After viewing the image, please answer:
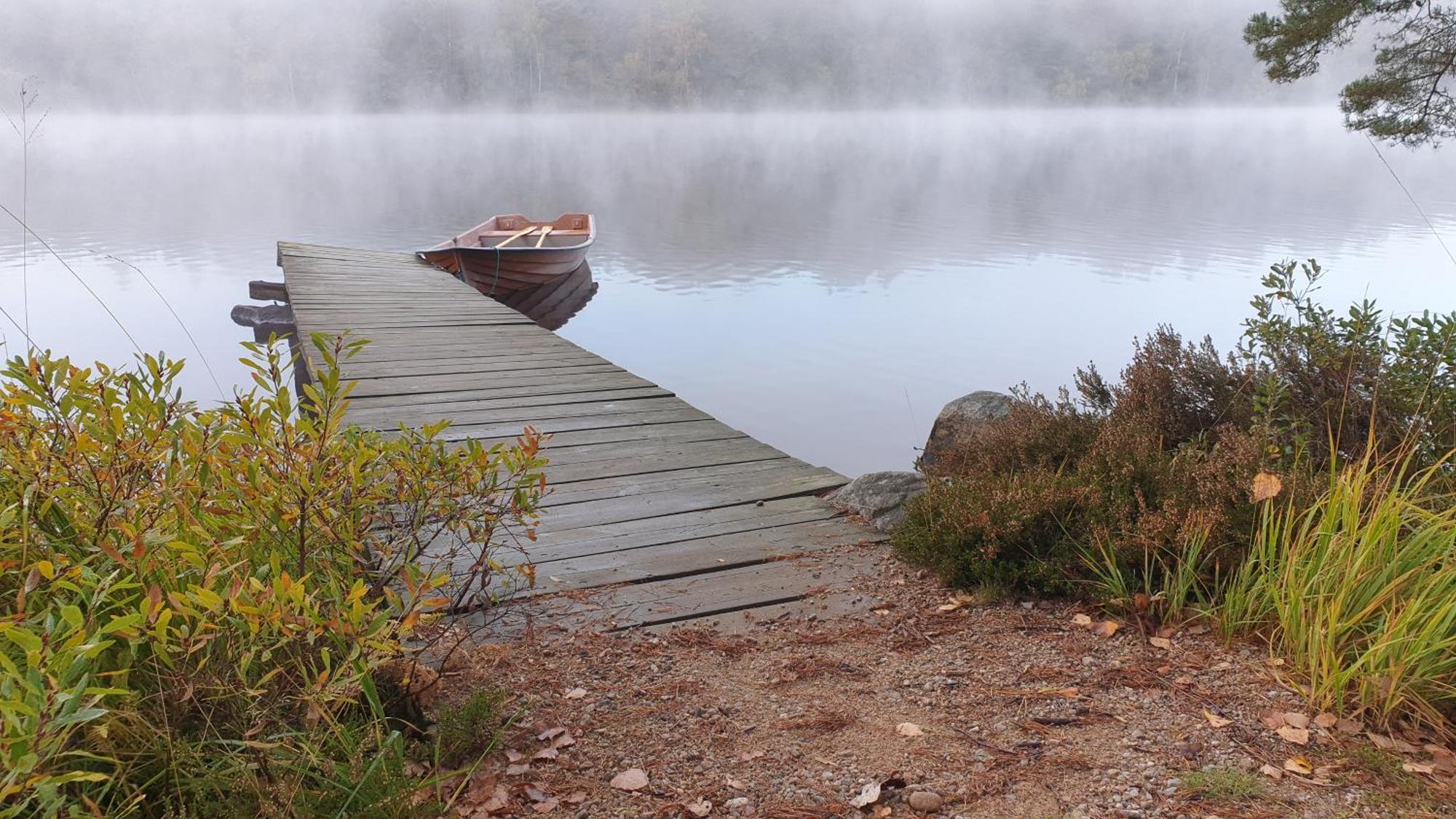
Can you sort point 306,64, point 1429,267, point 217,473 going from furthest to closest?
point 306,64 < point 1429,267 < point 217,473

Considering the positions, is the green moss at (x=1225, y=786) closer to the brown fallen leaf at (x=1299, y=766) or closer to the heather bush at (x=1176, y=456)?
the brown fallen leaf at (x=1299, y=766)

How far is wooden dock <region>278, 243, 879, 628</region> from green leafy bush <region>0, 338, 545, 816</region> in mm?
1081

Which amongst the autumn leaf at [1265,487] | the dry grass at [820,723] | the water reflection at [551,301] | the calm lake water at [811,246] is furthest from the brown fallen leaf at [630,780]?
the water reflection at [551,301]

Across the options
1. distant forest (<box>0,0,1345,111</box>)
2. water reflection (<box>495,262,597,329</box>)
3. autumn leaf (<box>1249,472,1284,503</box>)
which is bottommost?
water reflection (<box>495,262,597,329</box>)

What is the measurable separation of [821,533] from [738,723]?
149 centimetres

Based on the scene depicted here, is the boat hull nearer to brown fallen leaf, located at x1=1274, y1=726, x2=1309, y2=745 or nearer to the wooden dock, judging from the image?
the wooden dock

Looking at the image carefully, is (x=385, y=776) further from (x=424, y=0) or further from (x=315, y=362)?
(x=424, y=0)

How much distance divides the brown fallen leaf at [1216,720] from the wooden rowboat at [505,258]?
11.1 meters

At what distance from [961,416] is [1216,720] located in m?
2.97

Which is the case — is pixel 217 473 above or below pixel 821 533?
above

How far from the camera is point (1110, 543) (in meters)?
3.21

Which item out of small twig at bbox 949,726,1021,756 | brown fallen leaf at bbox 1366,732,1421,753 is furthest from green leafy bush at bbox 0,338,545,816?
brown fallen leaf at bbox 1366,732,1421,753

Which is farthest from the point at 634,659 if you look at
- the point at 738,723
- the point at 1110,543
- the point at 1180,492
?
the point at 1180,492

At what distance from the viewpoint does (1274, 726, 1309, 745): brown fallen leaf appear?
7.79ft
